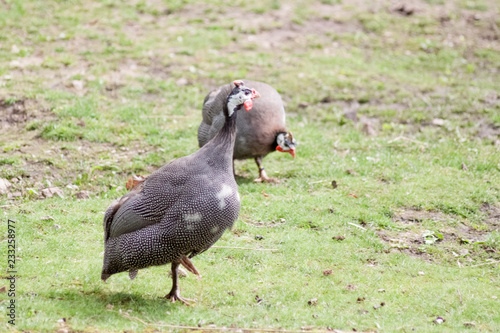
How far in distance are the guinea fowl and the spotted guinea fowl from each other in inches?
93.3

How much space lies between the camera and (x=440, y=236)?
238 inches

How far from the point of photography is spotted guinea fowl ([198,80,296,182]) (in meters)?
6.93

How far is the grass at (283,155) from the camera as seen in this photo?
468 cm

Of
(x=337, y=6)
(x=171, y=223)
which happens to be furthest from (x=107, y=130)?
(x=337, y=6)

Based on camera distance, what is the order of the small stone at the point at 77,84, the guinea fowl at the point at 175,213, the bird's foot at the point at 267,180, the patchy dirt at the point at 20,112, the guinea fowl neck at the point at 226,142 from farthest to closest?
the small stone at the point at 77,84 → the patchy dirt at the point at 20,112 → the bird's foot at the point at 267,180 → the guinea fowl neck at the point at 226,142 → the guinea fowl at the point at 175,213

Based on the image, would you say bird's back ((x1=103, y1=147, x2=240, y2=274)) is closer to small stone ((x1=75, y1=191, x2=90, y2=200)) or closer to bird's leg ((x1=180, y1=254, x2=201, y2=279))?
bird's leg ((x1=180, y1=254, x2=201, y2=279))

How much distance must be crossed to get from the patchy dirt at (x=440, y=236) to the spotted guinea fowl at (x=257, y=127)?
1.62 meters

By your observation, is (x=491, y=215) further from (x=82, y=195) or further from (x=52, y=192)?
(x=52, y=192)

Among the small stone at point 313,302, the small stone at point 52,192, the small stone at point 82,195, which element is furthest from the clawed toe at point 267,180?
the small stone at point 313,302

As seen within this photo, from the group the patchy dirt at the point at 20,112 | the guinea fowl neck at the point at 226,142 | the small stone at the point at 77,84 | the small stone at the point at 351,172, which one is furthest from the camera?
the small stone at the point at 77,84

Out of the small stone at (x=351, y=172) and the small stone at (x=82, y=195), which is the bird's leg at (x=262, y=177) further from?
the small stone at (x=82, y=195)

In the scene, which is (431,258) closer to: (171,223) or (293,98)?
(171,223)

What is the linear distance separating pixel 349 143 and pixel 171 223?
14.9 feet

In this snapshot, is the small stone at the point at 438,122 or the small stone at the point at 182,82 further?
the small stone at the point at 182,82
